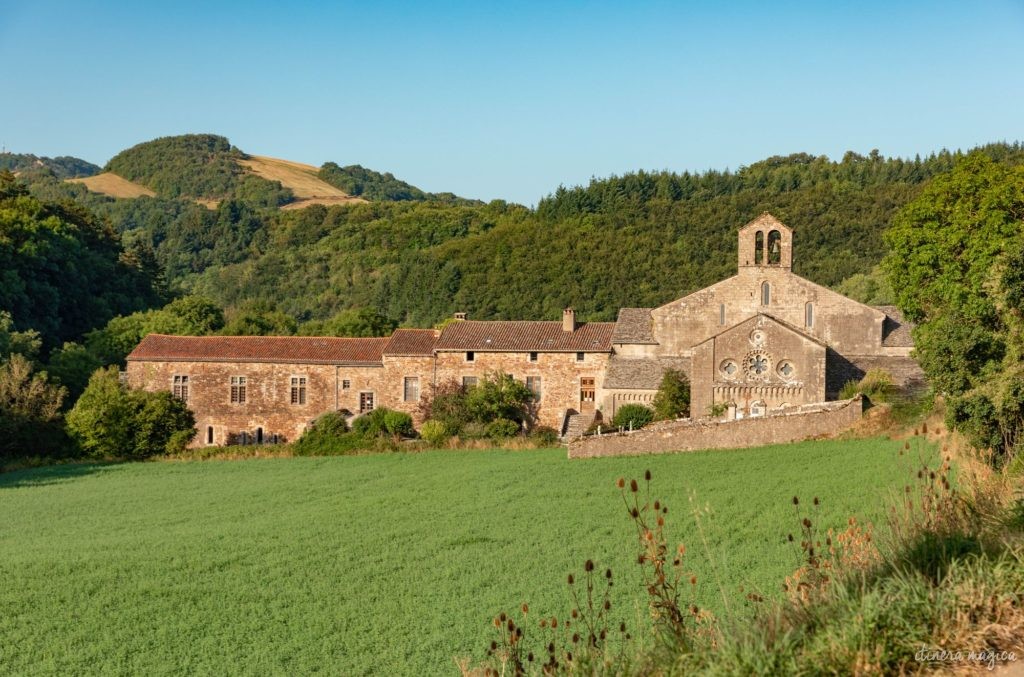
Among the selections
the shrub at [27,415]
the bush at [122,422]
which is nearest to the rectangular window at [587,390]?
the bush at [122,422]

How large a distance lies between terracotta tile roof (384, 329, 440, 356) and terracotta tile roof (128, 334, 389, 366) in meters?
0.62

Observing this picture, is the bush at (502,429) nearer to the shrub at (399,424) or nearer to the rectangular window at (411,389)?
the shrub at (399,424)

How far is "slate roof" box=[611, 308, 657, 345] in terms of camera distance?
40656 mm

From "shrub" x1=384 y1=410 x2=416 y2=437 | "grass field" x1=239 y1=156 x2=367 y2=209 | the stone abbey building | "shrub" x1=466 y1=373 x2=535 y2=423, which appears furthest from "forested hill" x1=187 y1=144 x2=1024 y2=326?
"grass field" x1=239 y1=156 x2=367 y2=209

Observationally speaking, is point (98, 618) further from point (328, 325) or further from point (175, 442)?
point (328, 325)

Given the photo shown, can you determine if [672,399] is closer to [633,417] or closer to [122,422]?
[633,417]

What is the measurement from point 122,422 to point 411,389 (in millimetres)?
10565

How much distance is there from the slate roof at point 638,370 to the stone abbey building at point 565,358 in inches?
1.8

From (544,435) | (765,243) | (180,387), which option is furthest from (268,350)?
(765,243)

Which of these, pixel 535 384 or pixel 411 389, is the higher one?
pixel 535 384

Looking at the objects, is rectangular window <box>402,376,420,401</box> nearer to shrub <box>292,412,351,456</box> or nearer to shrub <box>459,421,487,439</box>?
shrub <box>292,412,351,456</box>

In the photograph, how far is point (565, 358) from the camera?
4097 centimetres

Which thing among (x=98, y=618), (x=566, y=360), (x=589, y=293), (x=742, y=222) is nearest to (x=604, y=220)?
(x=742, y=222)

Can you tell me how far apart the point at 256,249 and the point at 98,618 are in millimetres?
107630
